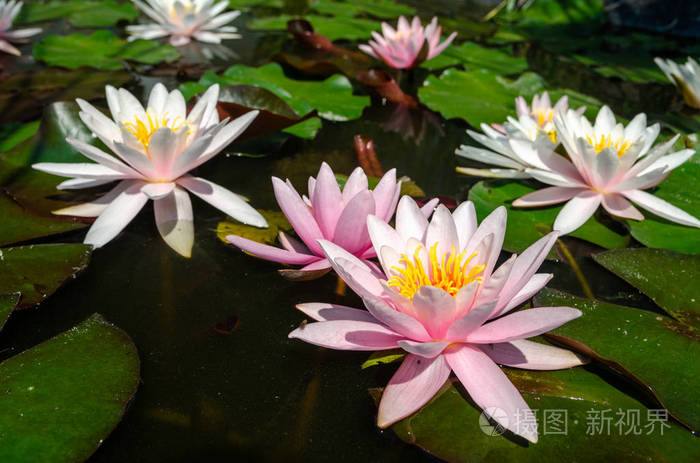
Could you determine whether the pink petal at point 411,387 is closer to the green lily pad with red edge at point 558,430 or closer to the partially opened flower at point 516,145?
the green lily pad with red edge at point 558,430

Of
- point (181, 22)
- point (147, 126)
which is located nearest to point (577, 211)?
point (147, 126)

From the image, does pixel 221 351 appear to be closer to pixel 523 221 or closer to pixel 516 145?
pixel 523 221

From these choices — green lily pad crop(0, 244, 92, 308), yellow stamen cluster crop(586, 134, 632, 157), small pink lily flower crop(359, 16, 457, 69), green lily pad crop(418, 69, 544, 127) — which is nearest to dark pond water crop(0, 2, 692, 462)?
green lily pad crop(0, 244, 92, 308)

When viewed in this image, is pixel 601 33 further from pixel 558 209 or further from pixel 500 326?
pixel 500 326

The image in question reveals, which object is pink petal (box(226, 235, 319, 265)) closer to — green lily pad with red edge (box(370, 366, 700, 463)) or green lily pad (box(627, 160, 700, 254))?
green lily pad with red edge (box(370, 366, 700, 463))

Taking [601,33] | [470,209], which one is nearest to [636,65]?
[601,33]
